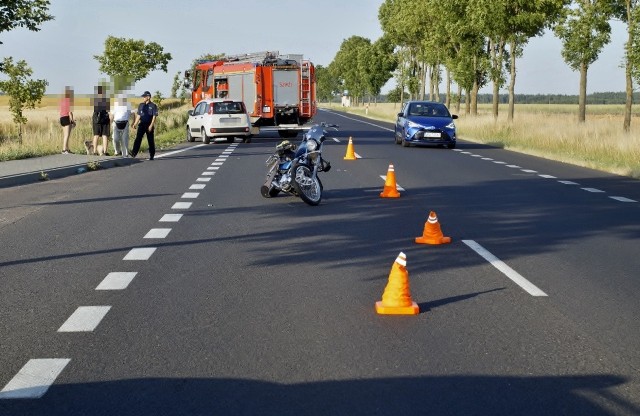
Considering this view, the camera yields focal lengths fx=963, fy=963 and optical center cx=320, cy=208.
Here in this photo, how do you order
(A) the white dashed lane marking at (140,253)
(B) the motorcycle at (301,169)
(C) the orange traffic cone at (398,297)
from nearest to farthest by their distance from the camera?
1. (C) the orange traffic cone at (398,297)
2. (A) the white dashed lane marking at (140,253)
3. (B) the motorcycle at (301,169)

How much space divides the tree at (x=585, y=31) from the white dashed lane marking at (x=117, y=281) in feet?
102

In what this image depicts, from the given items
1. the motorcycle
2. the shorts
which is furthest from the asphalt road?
the shorts

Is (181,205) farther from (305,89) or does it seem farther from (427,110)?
(305,89)

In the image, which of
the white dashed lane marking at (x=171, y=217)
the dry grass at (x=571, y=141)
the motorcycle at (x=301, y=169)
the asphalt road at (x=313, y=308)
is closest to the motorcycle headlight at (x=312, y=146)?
the motorcycle at (x=301, y=169)

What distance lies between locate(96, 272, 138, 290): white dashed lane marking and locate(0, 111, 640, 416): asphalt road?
0.08 ft

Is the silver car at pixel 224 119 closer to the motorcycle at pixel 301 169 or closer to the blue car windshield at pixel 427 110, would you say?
the blue car windshield at pixel 427 110

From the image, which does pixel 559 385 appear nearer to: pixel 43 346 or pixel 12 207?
pixel 43 346

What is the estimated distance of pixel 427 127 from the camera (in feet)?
102

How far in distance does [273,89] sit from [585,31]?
40.1 feet

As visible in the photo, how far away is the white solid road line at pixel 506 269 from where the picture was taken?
8.09 m

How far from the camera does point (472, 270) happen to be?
29.7ft

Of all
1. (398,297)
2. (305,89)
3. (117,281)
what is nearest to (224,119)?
(305,89)

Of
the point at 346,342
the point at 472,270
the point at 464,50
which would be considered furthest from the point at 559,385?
the point at 464,50

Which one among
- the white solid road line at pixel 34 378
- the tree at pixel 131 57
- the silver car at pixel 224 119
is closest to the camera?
the white solid road line at pixel 34 378
